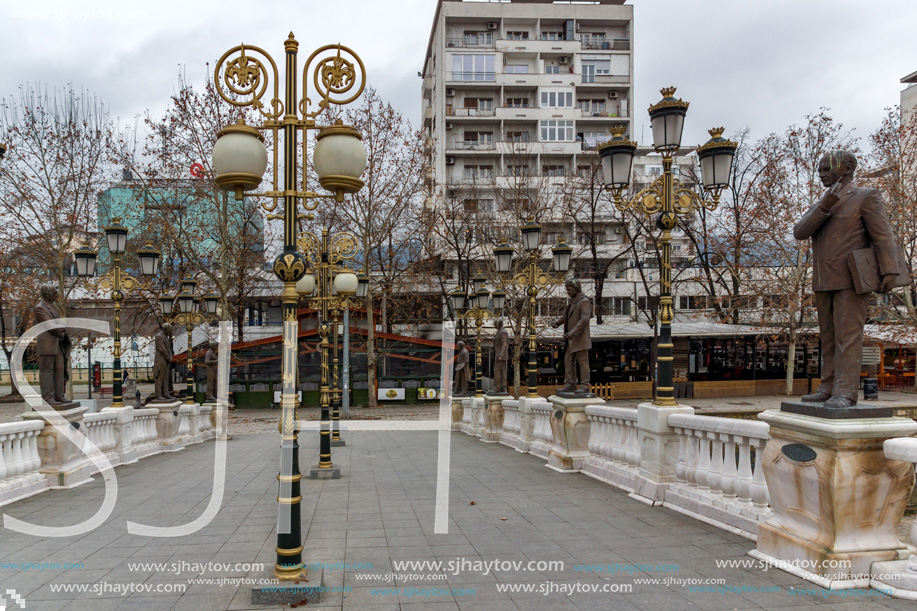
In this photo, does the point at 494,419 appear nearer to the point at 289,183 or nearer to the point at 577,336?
the point at 577,336

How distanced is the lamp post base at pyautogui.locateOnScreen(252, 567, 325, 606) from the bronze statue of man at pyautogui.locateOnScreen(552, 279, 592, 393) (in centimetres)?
630

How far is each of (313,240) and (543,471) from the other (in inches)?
245

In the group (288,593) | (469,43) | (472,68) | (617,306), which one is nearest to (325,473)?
(288,593)

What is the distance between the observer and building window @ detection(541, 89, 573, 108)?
4703 cm

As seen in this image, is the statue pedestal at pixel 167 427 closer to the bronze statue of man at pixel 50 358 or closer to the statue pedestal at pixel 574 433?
the bronze statue of man at pixel 50 358

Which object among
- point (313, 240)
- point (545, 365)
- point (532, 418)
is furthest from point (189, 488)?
point (545, 365)

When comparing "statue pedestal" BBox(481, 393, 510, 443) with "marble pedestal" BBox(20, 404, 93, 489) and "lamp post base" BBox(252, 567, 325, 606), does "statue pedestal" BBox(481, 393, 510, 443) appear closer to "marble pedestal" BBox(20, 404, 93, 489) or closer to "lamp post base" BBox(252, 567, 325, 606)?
"marble pedestal" BBox(20, 404, 93, 489)

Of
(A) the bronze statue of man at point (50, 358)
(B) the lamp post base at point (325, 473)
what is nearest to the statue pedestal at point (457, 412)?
(B) the lamp post base at point (325, 473)

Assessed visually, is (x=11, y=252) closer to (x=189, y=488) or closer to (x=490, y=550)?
(x=189, y=488)

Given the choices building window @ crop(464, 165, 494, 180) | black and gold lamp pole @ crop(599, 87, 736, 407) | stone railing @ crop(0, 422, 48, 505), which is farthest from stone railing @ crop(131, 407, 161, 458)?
building window @ crop(464, 165, 494, 180)

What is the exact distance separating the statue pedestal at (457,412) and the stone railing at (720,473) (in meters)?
13.0

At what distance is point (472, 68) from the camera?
46.8m

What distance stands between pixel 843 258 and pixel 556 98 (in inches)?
1808

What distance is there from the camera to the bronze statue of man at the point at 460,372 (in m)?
21.4
